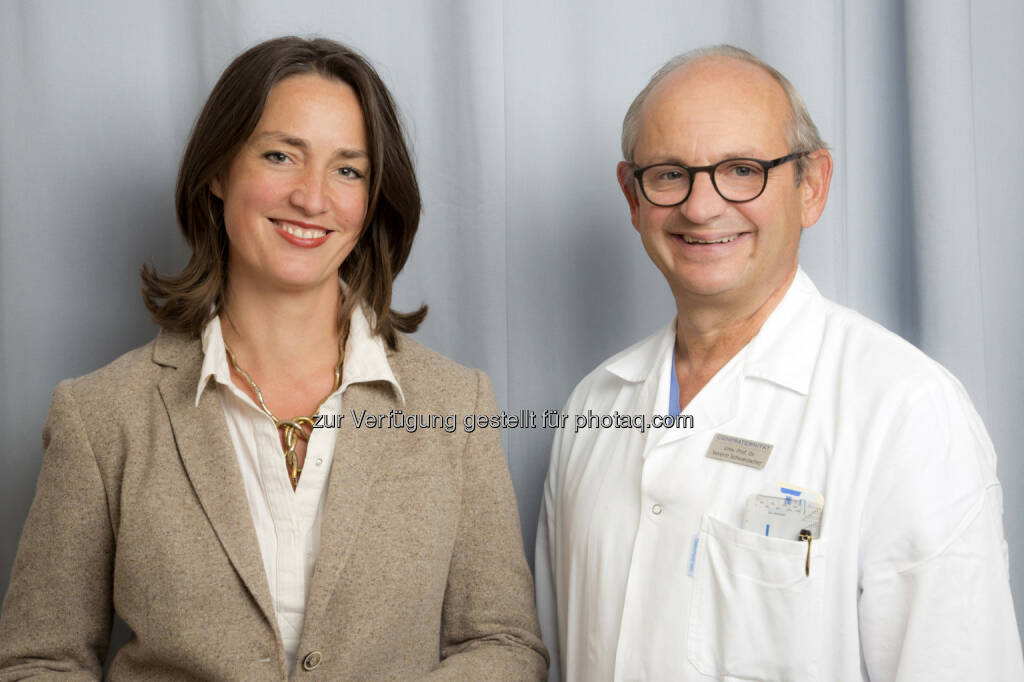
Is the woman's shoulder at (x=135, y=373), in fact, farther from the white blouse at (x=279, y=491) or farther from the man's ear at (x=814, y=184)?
the man's ear at (x=814, y=184)

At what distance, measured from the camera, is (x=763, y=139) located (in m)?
1.46

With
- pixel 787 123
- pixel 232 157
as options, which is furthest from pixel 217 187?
pixel 787 123

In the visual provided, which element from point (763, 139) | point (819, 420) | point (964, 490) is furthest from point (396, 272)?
point (964, 490)

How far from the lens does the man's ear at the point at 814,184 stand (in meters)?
1.52

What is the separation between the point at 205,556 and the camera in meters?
1.33

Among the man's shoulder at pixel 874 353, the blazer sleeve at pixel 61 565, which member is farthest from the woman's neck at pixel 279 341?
the man's shoulder at pixel 874 353

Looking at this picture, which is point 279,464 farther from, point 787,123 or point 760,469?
point 787,123

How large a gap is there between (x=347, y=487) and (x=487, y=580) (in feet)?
1.05

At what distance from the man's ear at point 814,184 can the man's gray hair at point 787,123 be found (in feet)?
0.05

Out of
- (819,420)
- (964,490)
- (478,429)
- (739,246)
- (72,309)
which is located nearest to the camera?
(964,490)

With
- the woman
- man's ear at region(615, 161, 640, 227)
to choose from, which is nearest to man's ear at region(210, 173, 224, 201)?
the woman

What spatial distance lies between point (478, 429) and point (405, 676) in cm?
43

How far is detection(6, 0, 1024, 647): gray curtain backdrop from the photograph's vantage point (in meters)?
1.86

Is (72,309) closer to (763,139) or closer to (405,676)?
(405,676)
